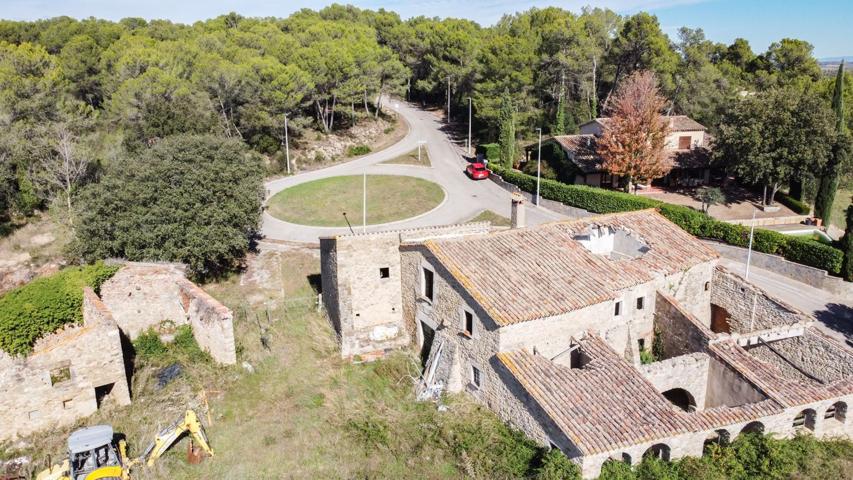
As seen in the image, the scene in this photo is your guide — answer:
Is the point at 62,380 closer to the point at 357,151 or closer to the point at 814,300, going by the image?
the point at 814,300

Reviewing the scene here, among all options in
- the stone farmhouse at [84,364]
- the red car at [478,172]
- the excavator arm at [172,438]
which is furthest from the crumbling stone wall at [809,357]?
the red car at [478,172]

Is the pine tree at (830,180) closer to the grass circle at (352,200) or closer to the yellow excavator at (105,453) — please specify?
the grass circle at (352,200)

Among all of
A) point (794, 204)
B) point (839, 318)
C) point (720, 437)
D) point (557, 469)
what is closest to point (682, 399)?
point (720, 437)

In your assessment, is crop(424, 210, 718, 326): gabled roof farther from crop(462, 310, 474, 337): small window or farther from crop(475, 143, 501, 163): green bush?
crop(475, 143, 501, 163): green bush

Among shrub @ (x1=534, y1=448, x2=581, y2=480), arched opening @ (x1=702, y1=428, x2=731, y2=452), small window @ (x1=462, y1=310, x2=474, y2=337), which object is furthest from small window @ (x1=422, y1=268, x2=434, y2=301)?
arched opening @ (x1=702, y1=428, x2=731, y2=452)

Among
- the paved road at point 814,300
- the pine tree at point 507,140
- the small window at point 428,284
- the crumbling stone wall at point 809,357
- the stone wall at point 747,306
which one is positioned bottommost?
the paved road at point 814,300

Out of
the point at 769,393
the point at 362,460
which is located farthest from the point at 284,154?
the point at 769,393

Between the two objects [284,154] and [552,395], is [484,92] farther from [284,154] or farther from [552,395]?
[552,395]
